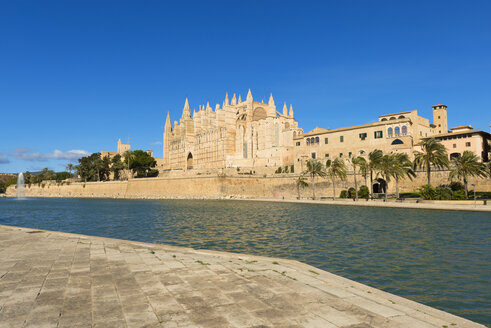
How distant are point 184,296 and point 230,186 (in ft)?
185

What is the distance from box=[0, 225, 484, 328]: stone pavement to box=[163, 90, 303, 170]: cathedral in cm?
6652

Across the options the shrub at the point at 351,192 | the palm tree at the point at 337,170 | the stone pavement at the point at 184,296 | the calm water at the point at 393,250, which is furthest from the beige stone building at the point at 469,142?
the stone pavement at the point at 184,296

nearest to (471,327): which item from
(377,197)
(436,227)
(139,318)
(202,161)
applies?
(139,318)

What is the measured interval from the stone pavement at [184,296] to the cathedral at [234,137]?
218ft

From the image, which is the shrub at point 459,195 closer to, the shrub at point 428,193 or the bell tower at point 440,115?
the shrub at point 428,193

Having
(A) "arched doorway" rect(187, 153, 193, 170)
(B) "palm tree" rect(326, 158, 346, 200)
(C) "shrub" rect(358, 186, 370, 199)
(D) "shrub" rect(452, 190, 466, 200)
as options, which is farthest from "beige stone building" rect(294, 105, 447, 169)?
(A) "arched doorway" rect(187, 153, 193, 170)

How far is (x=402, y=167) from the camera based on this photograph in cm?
4369

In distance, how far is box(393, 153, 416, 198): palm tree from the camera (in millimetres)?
41281

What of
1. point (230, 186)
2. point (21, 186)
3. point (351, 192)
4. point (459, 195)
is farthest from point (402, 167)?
point (21, 186)

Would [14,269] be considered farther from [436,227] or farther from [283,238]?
[436,227]

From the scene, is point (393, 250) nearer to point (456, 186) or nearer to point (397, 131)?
point (456, 186)

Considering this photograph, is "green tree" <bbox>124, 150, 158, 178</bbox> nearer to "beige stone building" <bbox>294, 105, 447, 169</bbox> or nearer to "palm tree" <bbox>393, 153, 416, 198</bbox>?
"beige stone building" <bbox>294, 105, 447, 169</bbox>

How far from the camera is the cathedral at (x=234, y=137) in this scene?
7719cm

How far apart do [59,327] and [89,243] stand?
7.62 meters
